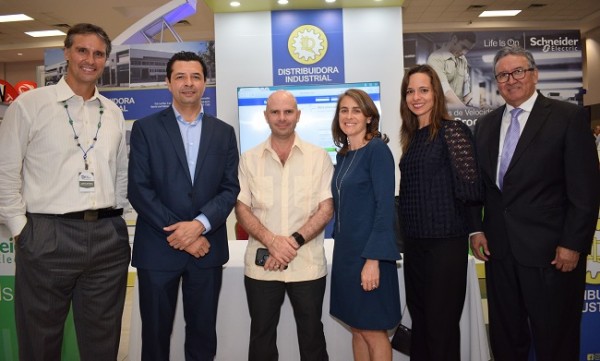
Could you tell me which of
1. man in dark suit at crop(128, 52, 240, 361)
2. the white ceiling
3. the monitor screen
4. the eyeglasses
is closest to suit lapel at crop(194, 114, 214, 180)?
man in dark suit at crop(128, 52, 240, 361)

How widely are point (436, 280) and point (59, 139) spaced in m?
1.88

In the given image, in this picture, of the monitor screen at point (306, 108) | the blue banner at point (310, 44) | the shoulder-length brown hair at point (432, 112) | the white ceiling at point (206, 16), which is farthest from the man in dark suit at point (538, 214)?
the white ceiling at point (206, 16)

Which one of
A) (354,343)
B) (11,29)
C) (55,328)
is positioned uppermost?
(11,29)

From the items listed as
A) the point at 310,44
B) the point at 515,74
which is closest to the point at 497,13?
the point at 310,44

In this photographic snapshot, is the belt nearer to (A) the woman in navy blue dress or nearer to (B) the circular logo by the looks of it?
(A) the woman in navy blue dress

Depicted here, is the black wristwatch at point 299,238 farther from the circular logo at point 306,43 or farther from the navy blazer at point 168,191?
the circular logo at point 306,43

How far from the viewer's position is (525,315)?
2.21 metres

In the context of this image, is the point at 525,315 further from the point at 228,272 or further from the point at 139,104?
the point at 139,104

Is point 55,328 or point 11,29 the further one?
point 11,29

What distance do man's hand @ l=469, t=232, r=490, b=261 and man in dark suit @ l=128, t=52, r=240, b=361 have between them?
4.09ft

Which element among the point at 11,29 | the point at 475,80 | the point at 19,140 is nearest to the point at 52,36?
the point at 11,29

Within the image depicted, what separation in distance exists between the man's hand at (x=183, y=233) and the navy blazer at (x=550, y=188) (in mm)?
1458

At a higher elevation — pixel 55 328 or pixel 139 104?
pixel 139 104

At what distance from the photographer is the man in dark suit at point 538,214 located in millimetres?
2047
